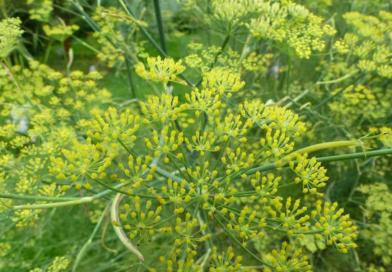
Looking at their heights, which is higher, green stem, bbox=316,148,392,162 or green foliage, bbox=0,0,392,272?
green stem, bbox=316,148,392,162

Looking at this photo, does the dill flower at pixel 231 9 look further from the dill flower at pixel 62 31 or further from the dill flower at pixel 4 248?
the dill flower at pixel 4 248

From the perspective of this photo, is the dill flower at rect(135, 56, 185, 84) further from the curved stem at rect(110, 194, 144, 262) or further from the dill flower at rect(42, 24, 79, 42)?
the dill flower at rect(42, 24, 79, 42)

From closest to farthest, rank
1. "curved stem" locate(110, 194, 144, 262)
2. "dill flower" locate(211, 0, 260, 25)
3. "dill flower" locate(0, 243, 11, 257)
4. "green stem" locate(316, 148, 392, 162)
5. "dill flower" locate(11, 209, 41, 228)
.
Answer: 1. "green stem" locate(316, 148, 392, 162)
2. "curved stem" locate(110, 194, 144, 262)
3. "dill flower" locate(11, 209, 41, 228)
4. "dill flower" locate(211, 0, 260, 25)
5. "dill flower" locate(0, 243, 11, 257)

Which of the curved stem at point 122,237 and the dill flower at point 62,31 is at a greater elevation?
the dill flower at point 62,31

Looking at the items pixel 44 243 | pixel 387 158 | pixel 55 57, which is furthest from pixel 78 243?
pixel 55 57

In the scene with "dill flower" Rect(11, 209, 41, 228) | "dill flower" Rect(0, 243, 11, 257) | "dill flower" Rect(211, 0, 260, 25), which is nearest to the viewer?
"dill flower" Rect(11, 209, 41, 228)

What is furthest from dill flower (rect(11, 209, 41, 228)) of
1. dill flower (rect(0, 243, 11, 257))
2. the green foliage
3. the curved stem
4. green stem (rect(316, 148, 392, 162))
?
green stem (rect(316, 148, 392, 162))

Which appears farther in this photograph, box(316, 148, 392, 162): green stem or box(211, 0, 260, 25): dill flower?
box(211, 0, 260, 25): dill flower

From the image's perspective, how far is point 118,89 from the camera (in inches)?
145

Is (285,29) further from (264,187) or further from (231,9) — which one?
(264,187)

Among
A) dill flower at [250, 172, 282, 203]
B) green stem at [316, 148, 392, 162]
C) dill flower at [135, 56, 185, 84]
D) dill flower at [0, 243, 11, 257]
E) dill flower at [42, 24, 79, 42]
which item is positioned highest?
dill flower at [135, 56, 185, 84]

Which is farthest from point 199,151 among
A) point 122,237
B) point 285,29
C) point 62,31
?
point 62,31

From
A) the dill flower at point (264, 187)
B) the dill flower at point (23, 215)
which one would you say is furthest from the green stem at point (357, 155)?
the dill flower at point (23, 215)

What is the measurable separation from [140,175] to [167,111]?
19 cm
